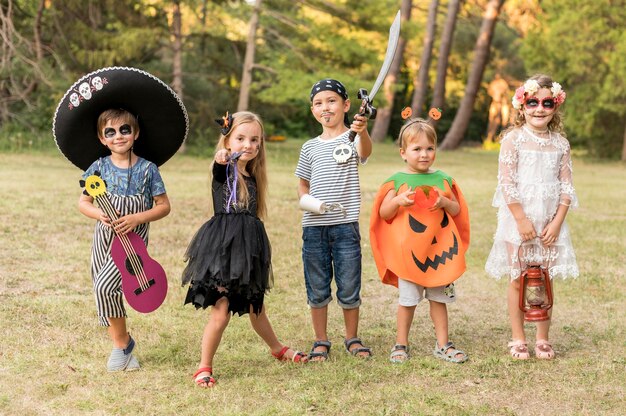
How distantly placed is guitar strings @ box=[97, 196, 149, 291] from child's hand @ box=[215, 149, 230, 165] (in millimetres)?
592

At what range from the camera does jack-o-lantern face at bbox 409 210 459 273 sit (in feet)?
14.9

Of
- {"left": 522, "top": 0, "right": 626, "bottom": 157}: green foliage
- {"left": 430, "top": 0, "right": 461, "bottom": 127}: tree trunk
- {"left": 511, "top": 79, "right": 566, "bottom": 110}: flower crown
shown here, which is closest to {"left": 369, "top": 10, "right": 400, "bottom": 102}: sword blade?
{"left": 511, "top": 79, "right": 566, "bottom": 110}: flower crown

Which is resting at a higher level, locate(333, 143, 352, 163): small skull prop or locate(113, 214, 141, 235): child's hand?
locate(333, 143, 352, 163): small skull prop

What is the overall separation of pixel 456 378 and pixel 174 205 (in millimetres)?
7210

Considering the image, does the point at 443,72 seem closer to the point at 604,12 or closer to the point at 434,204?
the point at 604,12

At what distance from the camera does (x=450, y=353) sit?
14.9 ft

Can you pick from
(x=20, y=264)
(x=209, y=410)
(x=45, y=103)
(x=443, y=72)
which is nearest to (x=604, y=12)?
(x=443, y=72)

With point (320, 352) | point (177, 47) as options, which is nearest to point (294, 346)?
point (320, 352)

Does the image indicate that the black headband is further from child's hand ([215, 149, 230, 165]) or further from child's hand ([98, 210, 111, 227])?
child's hand ([98, 210, 111, 227])

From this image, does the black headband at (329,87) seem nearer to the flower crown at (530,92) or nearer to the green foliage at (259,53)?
the flower crown at (530,92)

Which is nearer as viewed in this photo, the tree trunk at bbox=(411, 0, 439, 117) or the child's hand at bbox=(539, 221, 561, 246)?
the child's hand at bbox=(539, 221, 561, 246)

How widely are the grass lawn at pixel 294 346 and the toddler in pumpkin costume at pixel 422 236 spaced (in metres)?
0.25

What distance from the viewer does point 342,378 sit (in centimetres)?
414

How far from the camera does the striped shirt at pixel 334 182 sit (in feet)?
15.0
